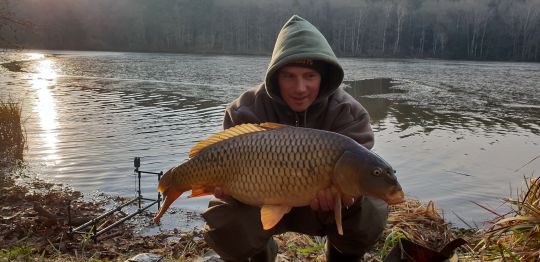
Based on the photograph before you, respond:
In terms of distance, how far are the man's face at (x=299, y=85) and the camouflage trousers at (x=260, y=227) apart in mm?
615

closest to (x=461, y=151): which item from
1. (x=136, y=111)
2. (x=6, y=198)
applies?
(x=6, y=198)

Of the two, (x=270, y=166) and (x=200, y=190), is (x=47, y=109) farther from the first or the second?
(x=270, y=166)

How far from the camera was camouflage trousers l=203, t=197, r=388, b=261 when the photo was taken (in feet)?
7.88

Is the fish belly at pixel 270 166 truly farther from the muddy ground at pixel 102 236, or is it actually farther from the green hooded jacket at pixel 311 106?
the muddy ground at pixel 102 236

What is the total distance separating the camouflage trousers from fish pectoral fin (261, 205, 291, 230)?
13.4 inches

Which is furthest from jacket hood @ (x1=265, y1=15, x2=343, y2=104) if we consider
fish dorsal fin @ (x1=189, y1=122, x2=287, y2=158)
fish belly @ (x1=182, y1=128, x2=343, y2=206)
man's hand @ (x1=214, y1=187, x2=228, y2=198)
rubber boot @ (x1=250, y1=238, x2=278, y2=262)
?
rubber boot @ (x1=250, y1=238, x2=278, y2=262)

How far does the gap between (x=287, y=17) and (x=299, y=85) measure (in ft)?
211

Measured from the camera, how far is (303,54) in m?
2.50

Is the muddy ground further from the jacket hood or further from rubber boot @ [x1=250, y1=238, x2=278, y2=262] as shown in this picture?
the jacket hood

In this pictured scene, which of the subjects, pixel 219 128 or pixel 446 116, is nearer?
pixel 219 128

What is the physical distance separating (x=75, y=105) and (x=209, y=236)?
13.0 metres

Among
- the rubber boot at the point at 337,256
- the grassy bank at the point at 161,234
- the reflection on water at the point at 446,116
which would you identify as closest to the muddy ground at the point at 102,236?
the grassy bank at the point at 161,234

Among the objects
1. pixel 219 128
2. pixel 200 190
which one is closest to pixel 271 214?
pixel 200 190

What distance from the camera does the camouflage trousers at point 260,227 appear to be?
240 centimetres
